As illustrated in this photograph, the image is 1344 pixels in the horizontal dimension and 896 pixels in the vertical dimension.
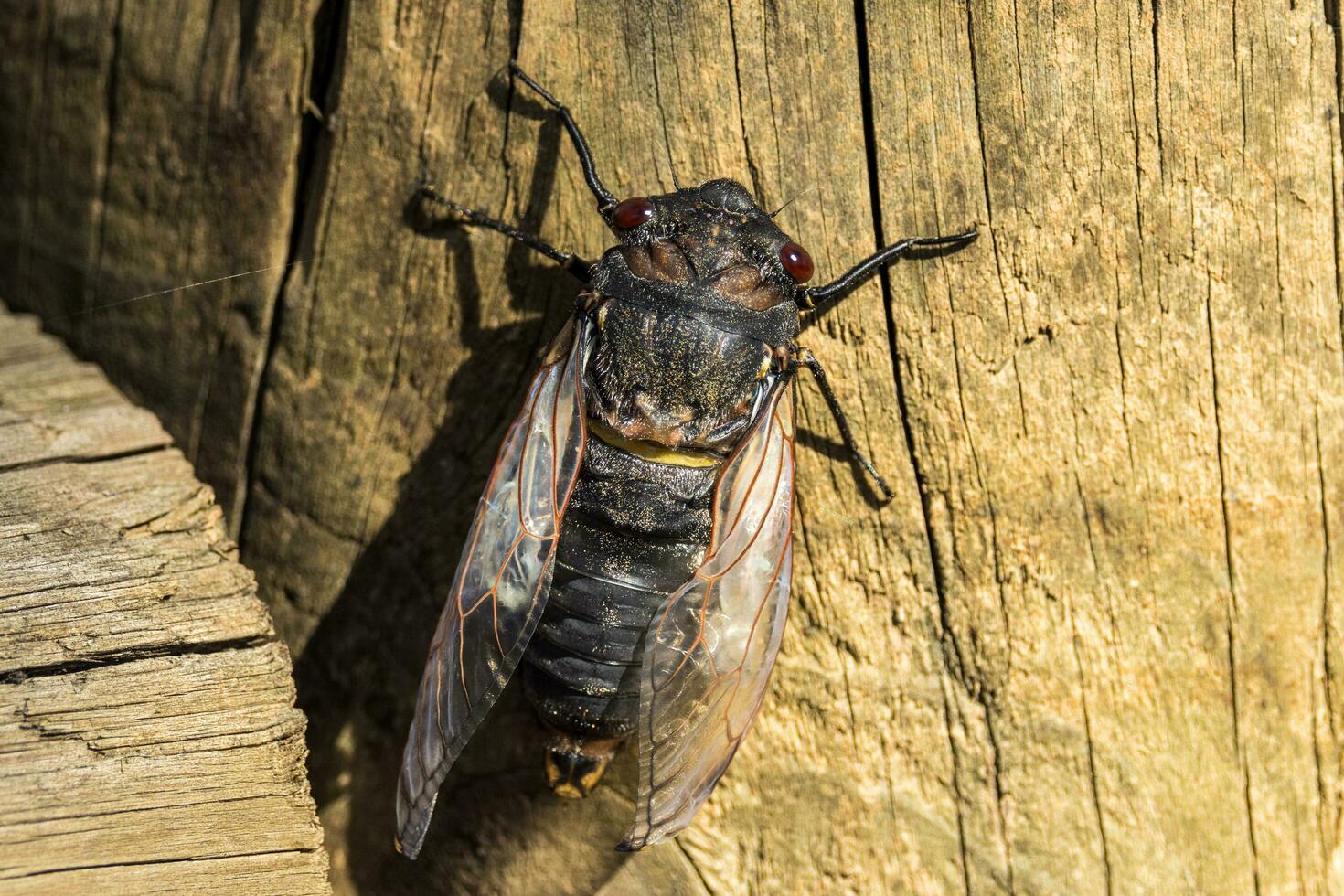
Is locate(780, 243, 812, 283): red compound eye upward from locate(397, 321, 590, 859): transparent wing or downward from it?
upward

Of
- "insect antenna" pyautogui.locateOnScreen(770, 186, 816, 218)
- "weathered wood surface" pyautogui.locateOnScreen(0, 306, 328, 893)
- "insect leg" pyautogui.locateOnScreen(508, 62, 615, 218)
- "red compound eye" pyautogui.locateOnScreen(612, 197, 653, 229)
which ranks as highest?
"insect leg" pyautogui.locateOnScreen(508, 62, 615, 218)

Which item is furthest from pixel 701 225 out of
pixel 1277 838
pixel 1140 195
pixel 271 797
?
pixel 1277 838

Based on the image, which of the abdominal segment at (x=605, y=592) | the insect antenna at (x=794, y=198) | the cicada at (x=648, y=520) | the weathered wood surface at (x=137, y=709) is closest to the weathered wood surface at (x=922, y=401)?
the insect antenna at (x=794, y=198)

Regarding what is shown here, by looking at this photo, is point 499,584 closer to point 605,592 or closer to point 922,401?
point 605,592

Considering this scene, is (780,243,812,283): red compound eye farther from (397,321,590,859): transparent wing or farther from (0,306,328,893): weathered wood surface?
(0,306,328,893): weathered wood surface

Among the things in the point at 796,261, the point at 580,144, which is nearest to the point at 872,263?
the point at 796,261

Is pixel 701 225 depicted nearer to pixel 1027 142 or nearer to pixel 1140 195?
pixel 1027 142

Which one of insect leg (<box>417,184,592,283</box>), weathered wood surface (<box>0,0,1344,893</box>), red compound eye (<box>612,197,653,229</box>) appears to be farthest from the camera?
insect leg (<box>417,184,592,283</box>)

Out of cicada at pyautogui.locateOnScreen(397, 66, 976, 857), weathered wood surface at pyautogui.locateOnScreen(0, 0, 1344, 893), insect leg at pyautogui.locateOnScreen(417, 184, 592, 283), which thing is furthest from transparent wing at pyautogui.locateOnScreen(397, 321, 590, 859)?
weathered wood surface at pyautogui.locateOnScreen(0, 0, 1344, 893)
